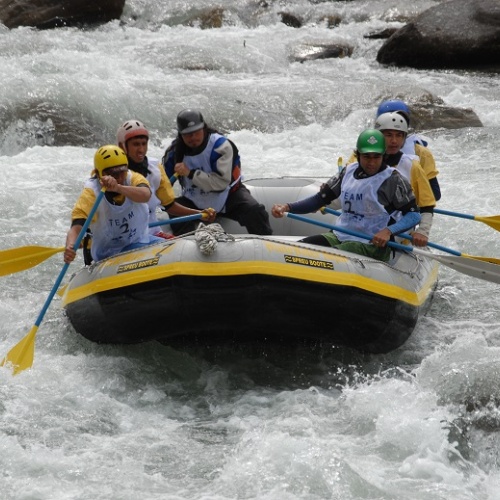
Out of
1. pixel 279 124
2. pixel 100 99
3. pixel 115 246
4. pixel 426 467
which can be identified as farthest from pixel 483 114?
pixel 426 467

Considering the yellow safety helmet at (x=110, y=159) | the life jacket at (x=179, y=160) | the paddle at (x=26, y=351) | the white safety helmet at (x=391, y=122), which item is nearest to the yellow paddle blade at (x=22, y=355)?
the paddle at (x=26, y=351)

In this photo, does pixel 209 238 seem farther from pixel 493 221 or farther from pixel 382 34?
pixel 382 34

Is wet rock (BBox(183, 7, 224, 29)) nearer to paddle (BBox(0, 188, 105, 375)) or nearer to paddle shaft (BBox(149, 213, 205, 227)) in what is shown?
paddle shaft (BBox(149, 213, 205, 227))

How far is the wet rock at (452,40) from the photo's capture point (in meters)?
14.9

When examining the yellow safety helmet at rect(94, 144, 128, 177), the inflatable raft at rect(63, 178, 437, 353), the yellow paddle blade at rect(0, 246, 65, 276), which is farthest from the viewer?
the yellow paddle blade at rect(0, 246, 65, 276)

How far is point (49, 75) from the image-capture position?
37.8 ft

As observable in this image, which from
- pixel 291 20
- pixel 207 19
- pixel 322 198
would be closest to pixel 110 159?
pixel 322 198

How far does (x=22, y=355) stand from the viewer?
5.73 meters

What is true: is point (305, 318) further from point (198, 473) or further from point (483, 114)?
point (483, 114)

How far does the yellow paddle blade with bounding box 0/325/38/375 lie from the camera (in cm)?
568

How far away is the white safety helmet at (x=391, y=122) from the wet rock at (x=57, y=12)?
10.1 m

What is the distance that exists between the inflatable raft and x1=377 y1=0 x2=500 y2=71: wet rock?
A: 9624mm

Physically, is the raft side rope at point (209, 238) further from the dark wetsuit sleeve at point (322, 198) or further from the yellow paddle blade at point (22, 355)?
the yellow paddle blade at point (22, 355)

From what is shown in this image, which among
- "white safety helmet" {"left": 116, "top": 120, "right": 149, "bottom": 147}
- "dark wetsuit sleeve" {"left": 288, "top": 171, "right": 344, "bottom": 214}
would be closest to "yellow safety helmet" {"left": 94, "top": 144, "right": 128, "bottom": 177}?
"white safety helmet" {"left": 116, "top": 120, "right": 149, "bottom": 147}
